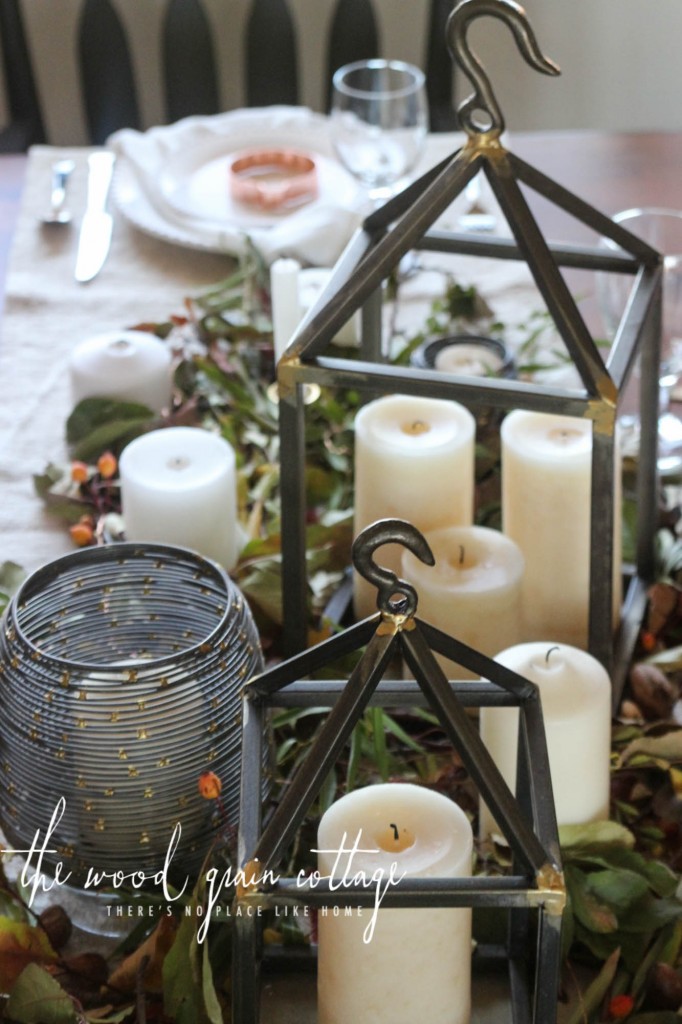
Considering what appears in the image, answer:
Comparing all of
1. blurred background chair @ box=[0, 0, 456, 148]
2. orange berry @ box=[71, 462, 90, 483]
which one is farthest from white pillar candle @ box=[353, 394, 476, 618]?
blurred background chair @ box=[0, 0, 456, 148]

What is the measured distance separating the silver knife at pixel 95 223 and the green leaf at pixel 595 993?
0.90 metres

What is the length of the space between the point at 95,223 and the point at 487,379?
2.62ft

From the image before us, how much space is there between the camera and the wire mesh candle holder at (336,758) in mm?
484

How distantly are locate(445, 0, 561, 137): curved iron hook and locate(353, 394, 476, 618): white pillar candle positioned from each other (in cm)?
17

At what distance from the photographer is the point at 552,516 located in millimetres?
780

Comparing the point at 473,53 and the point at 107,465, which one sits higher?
the point at 473,53

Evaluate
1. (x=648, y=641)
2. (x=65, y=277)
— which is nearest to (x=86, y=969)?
(x=648, y=641)

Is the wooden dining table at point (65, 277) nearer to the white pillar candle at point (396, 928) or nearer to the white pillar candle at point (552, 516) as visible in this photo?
the white pillar candle at point (552, 516)

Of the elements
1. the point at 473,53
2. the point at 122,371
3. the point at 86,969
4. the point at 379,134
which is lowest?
the point at 86,969

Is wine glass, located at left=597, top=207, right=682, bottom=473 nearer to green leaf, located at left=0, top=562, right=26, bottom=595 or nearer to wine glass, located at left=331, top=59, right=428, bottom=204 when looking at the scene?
wine glass, located at left=331, top=59, right=428, bottom=204

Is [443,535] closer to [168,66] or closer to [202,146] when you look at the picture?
[202,146]

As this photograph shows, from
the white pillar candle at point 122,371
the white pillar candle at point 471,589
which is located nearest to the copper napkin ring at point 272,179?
the white pillar candle at point 122,371

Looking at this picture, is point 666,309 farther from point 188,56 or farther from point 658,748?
point 188,56

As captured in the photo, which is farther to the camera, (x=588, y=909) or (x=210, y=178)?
(x=210, y=178)
